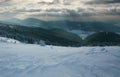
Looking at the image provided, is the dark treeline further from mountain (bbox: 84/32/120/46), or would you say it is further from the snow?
the snow

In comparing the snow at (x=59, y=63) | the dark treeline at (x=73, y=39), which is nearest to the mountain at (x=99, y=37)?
the dark treeline at (x=73, y=39)

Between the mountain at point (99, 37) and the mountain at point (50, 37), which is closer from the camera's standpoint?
the mountain at point (99, 37)

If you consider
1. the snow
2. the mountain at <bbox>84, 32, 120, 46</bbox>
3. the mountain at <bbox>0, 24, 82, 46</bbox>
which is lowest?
the mountain at <bbox>0, 24, 82, 46</bbox>

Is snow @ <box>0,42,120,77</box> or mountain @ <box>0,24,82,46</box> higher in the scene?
snow @ <box>0,42,120,77</box>

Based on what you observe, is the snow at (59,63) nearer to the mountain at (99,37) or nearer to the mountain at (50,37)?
the mountain at (99,37)

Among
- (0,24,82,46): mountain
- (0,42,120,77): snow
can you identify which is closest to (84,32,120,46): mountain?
(0,24,82,46): mountain

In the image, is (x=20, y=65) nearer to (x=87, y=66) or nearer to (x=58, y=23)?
(x=87, y=66)

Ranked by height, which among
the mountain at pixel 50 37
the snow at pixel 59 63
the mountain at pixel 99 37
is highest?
the snow at pixel 59 63

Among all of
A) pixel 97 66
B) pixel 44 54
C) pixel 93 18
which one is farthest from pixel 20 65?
pixel 93 18
